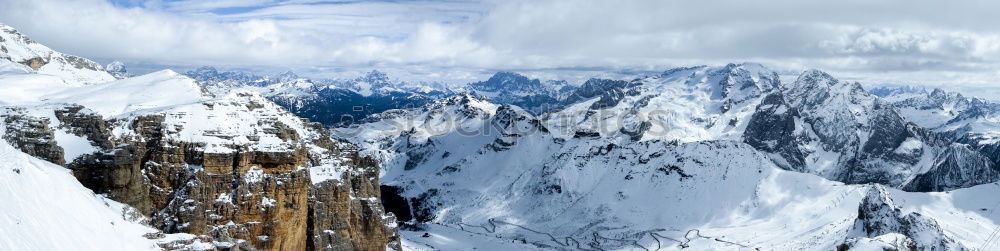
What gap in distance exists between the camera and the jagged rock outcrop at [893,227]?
9050cm

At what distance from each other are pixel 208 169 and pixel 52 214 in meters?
20.6

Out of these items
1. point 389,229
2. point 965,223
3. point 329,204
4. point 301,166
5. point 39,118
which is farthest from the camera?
point 965,223

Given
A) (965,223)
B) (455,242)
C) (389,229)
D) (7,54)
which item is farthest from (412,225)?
(965,223)

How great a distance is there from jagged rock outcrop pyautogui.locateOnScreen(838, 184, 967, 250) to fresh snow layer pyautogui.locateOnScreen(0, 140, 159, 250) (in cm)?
8518

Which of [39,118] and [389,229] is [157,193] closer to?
[39,118]

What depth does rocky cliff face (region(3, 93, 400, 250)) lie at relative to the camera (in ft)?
203

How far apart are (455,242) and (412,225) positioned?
2169 centimetres

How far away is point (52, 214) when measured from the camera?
45.5m

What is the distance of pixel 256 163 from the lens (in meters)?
68.9

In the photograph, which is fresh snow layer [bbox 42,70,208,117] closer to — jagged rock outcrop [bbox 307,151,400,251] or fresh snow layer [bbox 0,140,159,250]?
jagged rock outcrop [bbox 307,151,400,251]

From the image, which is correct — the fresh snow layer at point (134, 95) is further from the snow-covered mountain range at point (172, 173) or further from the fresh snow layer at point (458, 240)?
the fresh snow layer at point (458, 240)

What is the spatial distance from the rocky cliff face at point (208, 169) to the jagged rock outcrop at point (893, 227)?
71638mm

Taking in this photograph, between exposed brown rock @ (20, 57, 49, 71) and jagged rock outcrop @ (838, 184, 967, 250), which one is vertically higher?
exposed brown rock @ (20, 57, 49, 71)

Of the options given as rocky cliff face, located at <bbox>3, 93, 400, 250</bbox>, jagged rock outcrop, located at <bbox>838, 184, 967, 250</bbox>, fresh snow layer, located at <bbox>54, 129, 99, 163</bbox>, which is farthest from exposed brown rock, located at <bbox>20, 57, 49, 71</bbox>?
jagged rock outcrop, located at <bbox>838, 184, 967, 250</bbox>
